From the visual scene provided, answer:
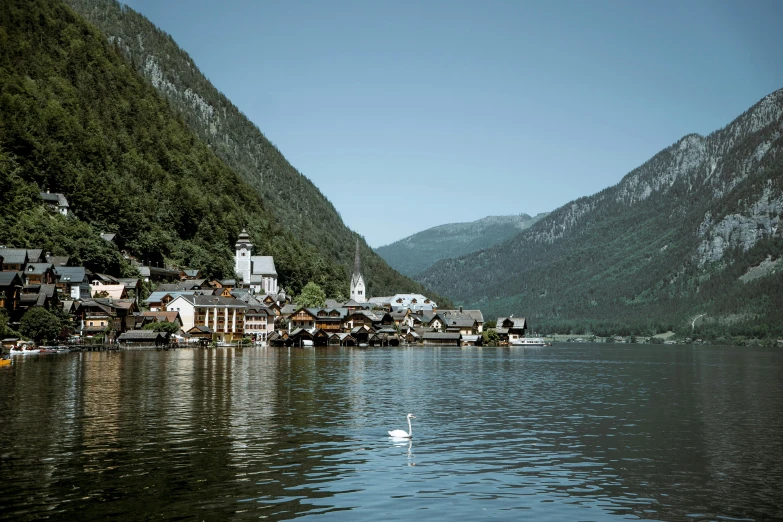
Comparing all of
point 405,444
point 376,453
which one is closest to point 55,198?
point 405,444

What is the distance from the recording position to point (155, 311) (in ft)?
506

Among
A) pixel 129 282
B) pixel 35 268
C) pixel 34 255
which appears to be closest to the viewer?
pixel 35 268

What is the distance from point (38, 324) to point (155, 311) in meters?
43.8

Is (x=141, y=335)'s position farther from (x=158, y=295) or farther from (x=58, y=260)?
(x=158, y=295)

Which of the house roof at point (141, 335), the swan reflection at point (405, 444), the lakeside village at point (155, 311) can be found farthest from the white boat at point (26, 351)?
the swan reflection at point (405, 444)

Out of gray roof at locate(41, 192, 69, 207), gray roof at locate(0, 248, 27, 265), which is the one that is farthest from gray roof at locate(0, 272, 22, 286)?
gray roof at locate(41, 192, 69, 207)

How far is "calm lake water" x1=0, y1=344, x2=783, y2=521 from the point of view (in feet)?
77.2

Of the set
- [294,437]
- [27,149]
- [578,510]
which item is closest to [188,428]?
[294,437]

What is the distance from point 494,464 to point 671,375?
206ft

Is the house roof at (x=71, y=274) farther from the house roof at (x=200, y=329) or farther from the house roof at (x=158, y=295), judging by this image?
the house roof at (x=200, y=329)

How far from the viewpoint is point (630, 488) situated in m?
26.8

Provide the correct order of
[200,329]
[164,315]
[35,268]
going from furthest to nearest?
[200,329] → [164,315] → [35,268]

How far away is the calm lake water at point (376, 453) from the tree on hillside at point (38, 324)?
53.2m

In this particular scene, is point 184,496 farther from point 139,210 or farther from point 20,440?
point 139,210
